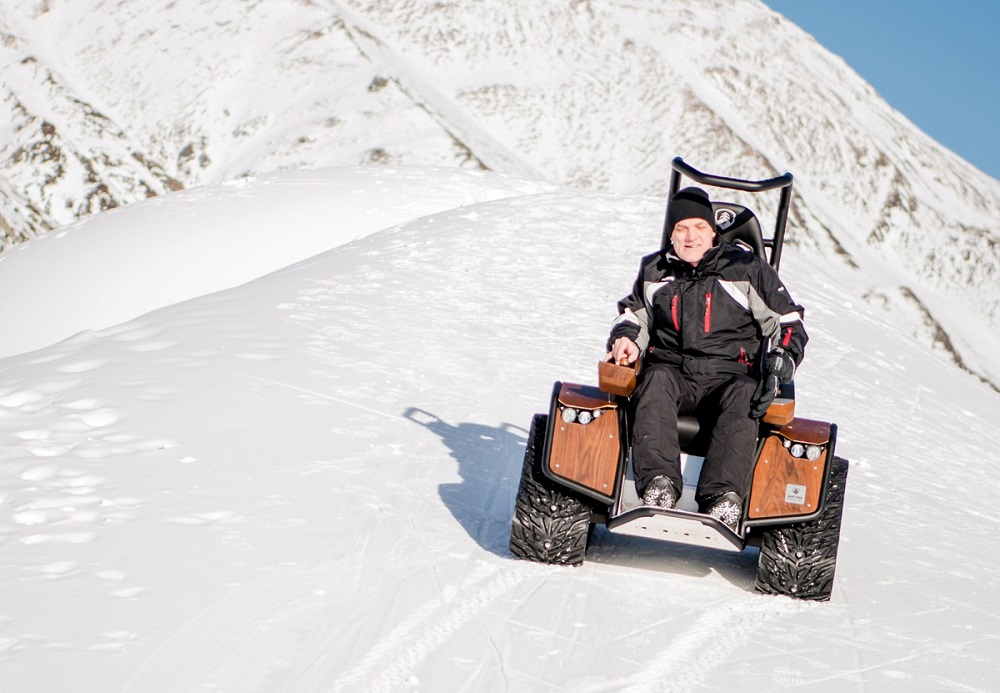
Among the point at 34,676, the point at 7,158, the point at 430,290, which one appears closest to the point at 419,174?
the point at 430,290

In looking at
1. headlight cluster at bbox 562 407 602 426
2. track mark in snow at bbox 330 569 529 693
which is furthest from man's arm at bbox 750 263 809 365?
track mark in snow at bbox 330 569 529 693

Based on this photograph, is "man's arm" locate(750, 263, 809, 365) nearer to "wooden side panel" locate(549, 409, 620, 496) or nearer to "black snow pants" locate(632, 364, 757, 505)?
"black snow pants" locate(632, 364, 757, 505)

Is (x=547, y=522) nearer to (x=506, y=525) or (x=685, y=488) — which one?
(x=685, y=488)

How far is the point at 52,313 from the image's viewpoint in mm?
16016

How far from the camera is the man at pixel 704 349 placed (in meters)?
5.07

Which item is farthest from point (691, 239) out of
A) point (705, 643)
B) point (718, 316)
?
point (705, 643)

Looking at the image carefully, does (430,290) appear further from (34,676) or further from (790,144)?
(790,144)

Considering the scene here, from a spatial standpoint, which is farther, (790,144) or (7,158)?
(790,144)

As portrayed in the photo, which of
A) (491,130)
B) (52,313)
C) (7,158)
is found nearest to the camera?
(52,313)

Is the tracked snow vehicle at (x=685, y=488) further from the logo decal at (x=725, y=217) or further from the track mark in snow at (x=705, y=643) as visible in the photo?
the logo decal at (x=725, y=217)

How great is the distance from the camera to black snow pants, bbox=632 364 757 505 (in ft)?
16.6

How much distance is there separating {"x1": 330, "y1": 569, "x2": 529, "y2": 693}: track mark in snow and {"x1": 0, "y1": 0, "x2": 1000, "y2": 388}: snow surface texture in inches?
3314

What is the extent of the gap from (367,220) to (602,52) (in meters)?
104

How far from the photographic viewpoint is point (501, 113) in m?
108
